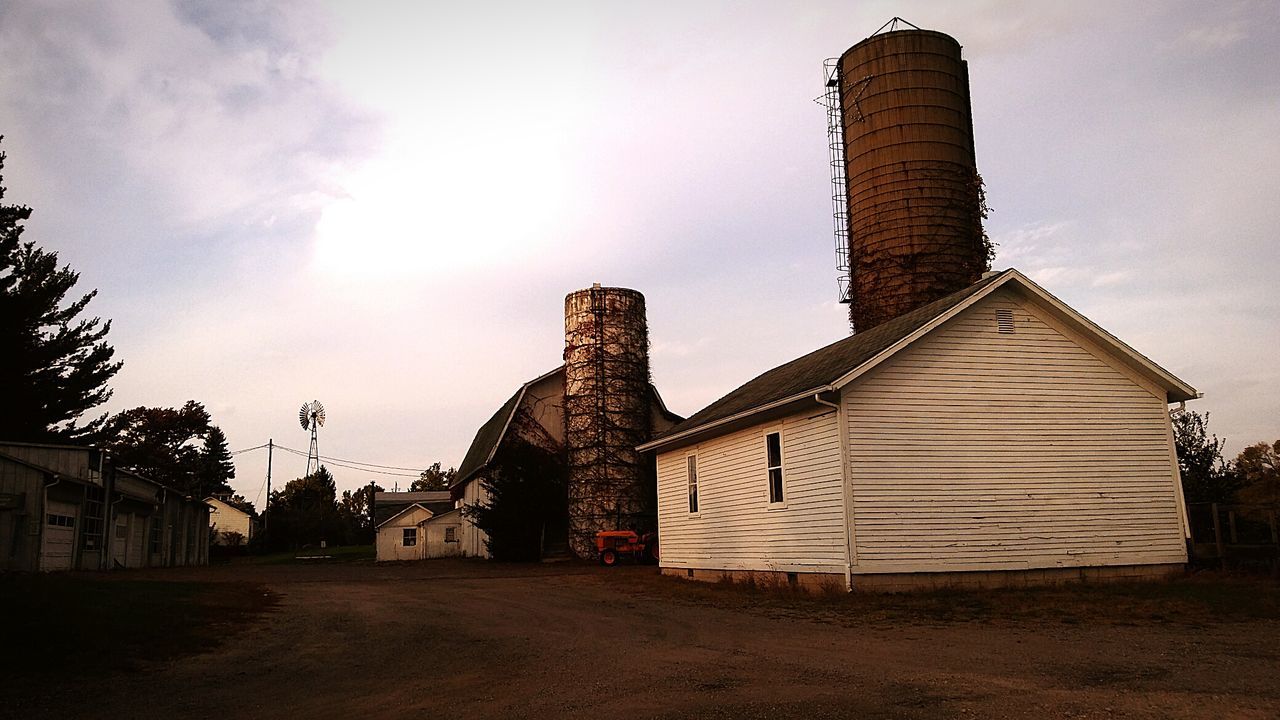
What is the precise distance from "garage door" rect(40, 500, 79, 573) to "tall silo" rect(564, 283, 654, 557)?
1725 centimetres

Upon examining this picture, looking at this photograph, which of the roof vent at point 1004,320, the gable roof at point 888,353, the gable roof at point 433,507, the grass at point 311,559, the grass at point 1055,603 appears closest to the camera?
the grass at point 1055,603

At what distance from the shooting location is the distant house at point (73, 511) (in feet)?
80.5

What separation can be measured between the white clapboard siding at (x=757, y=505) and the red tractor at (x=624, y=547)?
678 cm

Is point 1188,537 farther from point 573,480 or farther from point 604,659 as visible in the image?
point 573,480

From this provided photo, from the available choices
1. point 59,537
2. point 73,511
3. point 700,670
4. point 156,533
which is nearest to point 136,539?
point 156,533

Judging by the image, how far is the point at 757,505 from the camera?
19.3 m

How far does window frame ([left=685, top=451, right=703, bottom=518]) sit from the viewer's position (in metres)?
22.4

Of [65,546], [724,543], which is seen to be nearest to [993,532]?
[724,543]

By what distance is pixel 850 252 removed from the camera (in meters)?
26.4

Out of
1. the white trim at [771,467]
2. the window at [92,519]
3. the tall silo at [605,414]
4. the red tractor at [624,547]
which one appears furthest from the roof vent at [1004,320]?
the window at [92,519]

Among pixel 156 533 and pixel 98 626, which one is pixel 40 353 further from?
pixel 98 626

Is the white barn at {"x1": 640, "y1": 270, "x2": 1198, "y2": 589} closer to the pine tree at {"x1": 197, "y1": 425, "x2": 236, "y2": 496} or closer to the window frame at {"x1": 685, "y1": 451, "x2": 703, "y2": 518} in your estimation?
the window frame at {"x1": 685, "y1": 451, "x2": 703, "y2": 518}

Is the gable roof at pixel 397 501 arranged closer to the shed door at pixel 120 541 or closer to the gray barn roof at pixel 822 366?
the shed door at pixel 120 541

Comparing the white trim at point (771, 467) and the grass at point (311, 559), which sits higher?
the white trim at point (771, 467)
